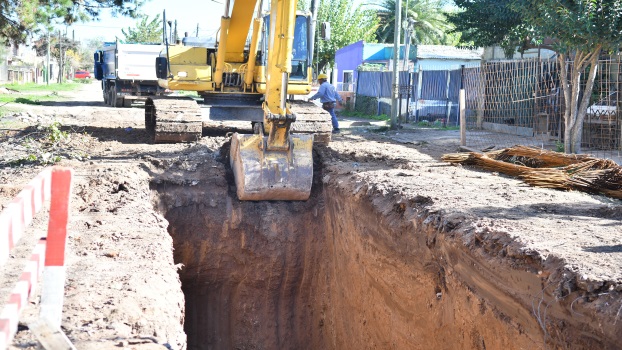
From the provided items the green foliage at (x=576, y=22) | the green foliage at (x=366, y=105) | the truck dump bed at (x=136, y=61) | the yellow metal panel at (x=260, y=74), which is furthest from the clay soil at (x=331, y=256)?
the green foliage at (x=366, y=105)

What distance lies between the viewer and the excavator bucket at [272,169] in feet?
29.1

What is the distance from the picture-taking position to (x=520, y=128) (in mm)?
16203

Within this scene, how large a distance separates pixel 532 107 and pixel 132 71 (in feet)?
47.7

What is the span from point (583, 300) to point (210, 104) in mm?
10156

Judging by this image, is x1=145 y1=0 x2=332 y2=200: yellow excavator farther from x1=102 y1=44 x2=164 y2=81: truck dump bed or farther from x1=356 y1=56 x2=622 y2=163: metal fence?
x1=102 y1=44 x2=164 y2=81: truck dump bed

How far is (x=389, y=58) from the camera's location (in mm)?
35344

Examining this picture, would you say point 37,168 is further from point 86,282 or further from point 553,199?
point 553,199

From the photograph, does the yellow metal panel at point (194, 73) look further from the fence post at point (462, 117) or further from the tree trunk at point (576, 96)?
the tree trunk at point (576, 96)

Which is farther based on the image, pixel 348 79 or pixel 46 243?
pixel 348 79

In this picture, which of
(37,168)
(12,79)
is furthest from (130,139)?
(12,79)

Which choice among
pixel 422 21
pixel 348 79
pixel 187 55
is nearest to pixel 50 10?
pixel 187 55

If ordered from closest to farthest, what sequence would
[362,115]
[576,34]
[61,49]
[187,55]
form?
[576,34], [187,55], [362,115], [61,49]

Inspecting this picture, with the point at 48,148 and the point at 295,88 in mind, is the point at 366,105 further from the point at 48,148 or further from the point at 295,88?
the point at 48,148

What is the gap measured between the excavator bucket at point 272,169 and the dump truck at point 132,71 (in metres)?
15.0
